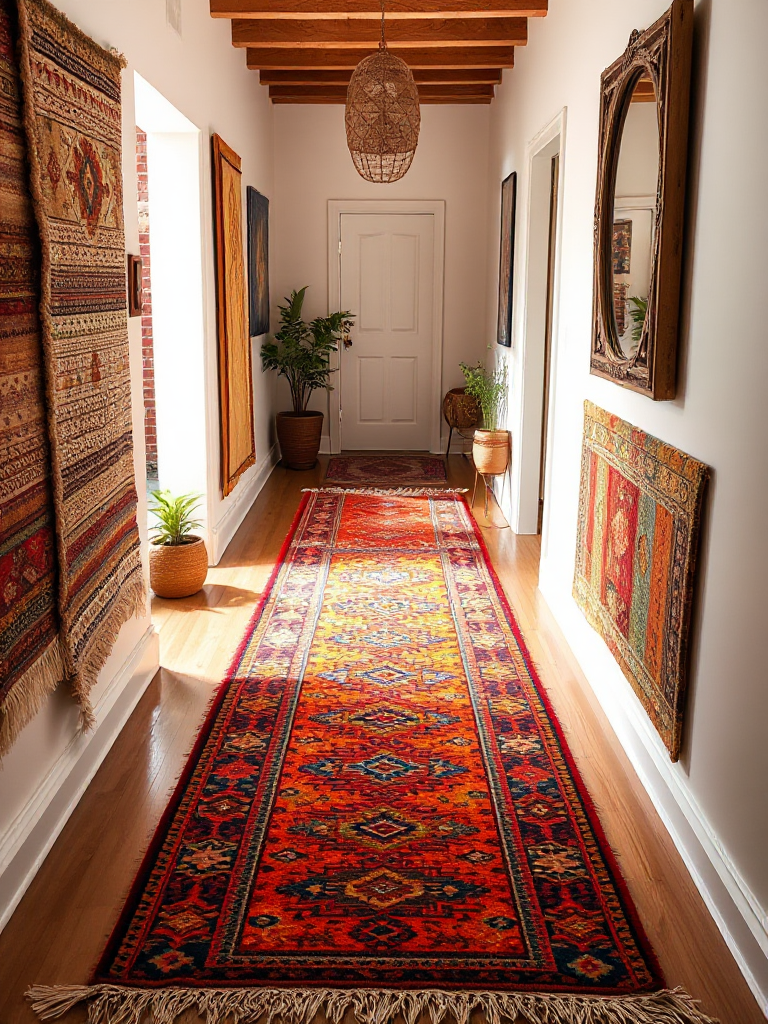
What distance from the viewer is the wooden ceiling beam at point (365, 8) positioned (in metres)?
4.50

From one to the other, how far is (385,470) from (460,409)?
79 cm

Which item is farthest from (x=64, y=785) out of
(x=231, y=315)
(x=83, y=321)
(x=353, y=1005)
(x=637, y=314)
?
(x=231, y=315)

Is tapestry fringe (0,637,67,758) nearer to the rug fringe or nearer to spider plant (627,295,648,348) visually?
the rug fringe

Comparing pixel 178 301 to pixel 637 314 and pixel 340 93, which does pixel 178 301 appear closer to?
pixel 637 314

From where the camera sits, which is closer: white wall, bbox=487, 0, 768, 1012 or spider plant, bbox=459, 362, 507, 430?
white wall, bbox=487, 0, 768, 1012

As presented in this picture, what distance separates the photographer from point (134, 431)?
3.36m

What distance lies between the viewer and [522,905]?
2.17 meters

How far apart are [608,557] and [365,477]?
3.97 meters

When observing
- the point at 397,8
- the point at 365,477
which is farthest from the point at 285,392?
the point at 397,8

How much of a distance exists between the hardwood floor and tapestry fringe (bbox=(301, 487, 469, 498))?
2.27 meters

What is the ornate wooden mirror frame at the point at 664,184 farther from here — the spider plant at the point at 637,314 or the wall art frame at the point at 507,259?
the wall art frame at the point at 507,259

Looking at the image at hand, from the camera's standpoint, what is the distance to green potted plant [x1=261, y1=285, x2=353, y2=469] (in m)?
7.27

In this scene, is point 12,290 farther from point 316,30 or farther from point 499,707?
point 316,30

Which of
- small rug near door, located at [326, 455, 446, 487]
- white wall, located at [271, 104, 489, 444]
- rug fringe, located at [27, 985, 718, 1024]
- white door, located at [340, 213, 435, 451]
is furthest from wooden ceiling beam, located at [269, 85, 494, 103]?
rug fringe, located at [27, 985, 718, 1024]
